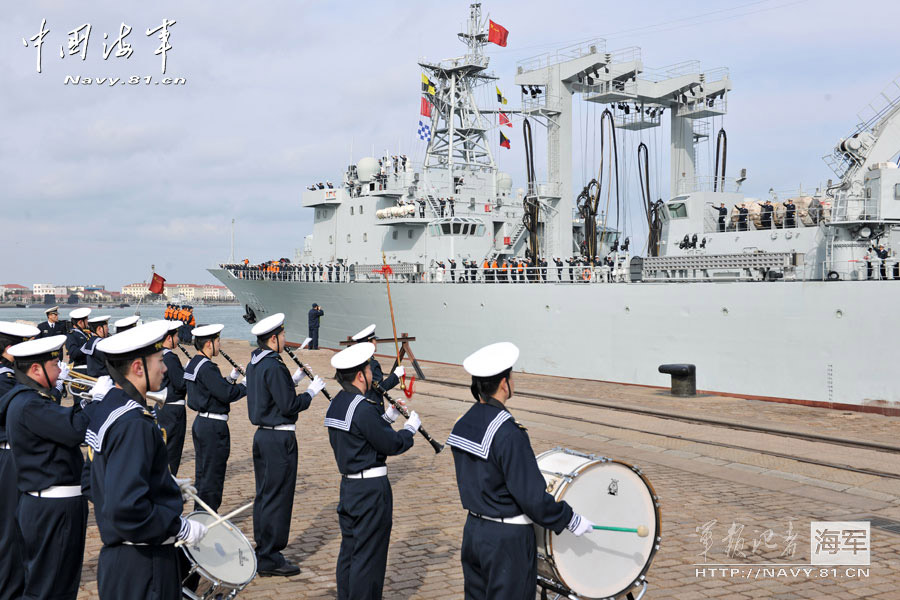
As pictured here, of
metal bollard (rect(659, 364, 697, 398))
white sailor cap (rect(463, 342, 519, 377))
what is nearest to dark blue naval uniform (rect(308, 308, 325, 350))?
metal bollard (rect(659, 364, 697, 398))

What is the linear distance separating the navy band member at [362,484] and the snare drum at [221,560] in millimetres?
782

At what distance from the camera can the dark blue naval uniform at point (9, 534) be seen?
5145 millimetres

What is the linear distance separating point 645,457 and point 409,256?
1993 centimetres

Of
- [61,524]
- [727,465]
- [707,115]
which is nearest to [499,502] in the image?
[61,524]

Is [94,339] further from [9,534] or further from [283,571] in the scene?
[283,571]

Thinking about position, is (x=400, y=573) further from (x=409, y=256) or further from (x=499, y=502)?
(x=409, y=256)

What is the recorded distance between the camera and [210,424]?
290 inches

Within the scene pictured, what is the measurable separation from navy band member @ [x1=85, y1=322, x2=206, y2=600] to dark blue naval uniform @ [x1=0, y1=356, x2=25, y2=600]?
2.04 meters

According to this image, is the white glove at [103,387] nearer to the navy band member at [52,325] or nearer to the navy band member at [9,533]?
the navy band member at [9,533]

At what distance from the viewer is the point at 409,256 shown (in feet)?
95.7

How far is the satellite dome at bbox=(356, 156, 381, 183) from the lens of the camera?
3148cm

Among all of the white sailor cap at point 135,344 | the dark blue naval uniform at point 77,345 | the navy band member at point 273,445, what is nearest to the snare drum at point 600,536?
the white sailor cap at point 135,344

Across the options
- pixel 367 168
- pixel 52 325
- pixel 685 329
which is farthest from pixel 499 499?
pixel 367 168

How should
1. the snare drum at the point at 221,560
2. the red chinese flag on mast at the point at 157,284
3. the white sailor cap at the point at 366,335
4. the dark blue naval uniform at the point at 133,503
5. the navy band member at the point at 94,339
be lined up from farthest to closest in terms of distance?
the red chinese flag on mast at the point at 157,284 → the navy band member at the point at 94,339 → the white sailor cap at the point at 366,335 → the snare drum at the point at 221,560 → the dark blue naval uniform at the point at 133,503
